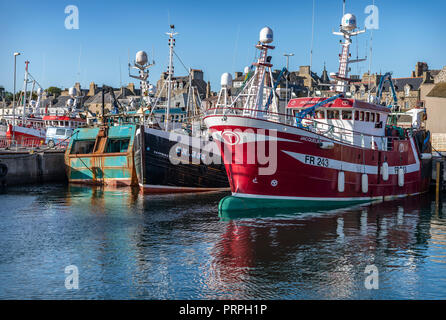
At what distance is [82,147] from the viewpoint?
3922 centimetres

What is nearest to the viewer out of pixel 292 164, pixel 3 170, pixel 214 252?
pixel 214 252

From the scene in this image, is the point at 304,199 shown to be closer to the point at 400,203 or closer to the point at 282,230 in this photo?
the point at 282,230

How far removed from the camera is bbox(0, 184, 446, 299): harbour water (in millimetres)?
13172

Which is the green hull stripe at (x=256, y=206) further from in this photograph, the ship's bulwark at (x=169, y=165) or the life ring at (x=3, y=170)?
the life ring at (x=3, y=170)

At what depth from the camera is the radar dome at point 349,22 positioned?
2769cm

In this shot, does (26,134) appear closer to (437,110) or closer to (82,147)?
(82,147)

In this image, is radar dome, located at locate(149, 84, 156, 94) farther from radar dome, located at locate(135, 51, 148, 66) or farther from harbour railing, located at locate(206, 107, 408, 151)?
harbour railing, located at locate(206, 107, 408, 151)

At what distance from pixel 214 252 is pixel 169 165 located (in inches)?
647

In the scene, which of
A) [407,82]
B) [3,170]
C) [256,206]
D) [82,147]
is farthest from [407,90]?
[3,170]

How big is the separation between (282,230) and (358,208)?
7843 mm

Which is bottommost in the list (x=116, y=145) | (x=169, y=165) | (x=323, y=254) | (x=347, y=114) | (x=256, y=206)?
(x=323, y=254)

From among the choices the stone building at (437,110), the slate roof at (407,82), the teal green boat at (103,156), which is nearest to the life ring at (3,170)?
the teal green boat at (103,156)

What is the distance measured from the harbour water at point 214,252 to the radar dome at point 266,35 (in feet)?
29.7

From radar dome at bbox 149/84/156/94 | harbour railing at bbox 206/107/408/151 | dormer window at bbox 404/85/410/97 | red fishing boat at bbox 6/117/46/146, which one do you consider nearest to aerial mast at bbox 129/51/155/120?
radar dome at bbox 149/84/156/94
